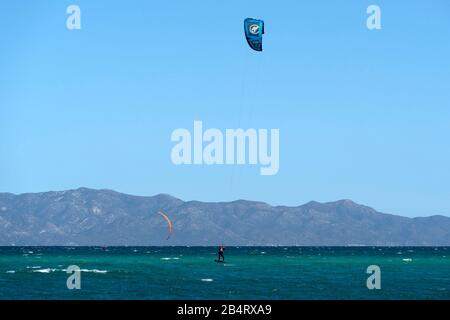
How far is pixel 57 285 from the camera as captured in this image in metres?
72.6

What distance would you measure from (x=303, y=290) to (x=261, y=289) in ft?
11.6

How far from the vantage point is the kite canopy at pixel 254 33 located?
55.9m

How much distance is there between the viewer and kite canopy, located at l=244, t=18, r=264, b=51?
2201 inches

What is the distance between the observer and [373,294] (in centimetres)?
6400

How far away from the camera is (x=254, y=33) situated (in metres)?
56.3
